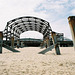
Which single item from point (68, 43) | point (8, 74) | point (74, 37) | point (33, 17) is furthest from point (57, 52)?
point (68, 43)

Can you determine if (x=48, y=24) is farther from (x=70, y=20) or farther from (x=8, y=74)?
(x=8, y=74)

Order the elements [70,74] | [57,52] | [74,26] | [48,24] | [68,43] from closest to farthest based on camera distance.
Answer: [70,74] < [74,26] < [57,52] < [48,24] < [68,43]

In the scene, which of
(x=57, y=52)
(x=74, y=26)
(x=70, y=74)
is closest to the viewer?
(x=70, y=74)

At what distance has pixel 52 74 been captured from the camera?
1.84 metres

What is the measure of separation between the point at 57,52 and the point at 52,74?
396 centimetres

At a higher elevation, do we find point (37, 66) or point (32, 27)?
point (32, 27)

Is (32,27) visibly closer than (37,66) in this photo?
No

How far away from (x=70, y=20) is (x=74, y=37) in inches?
23.1

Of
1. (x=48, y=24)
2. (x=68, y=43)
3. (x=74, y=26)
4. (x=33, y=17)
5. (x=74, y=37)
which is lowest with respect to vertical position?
(x=68, y=43)

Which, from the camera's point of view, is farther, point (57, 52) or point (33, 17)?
point (33, 17)

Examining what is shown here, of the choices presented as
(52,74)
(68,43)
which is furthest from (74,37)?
(68,43)

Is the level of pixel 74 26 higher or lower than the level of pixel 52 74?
higher

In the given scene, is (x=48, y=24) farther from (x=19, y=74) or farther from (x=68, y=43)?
(x=19, y=74)

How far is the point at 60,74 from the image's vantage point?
1.83 m
